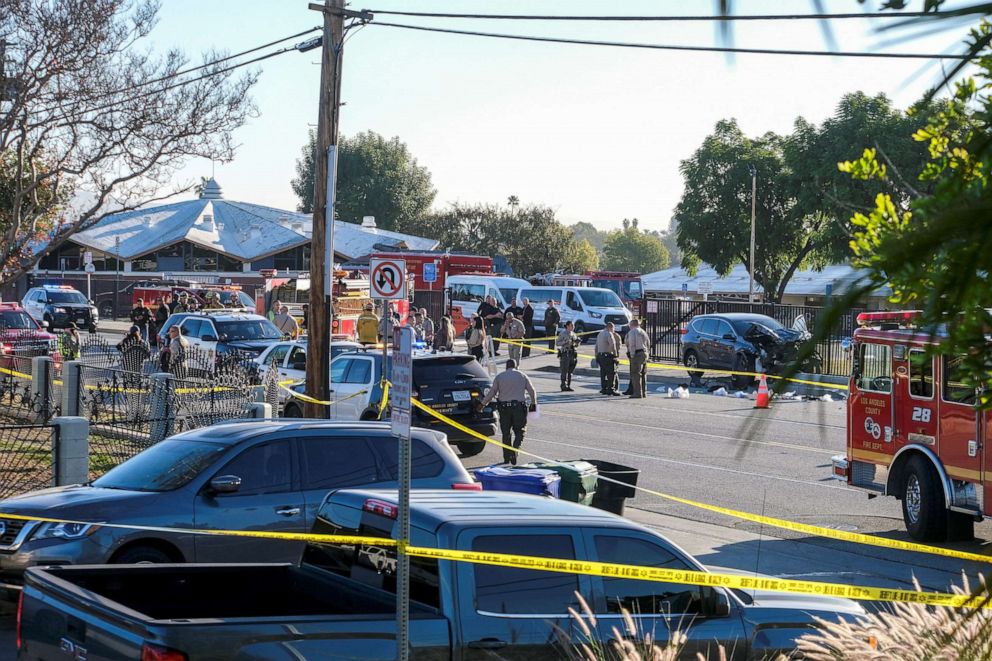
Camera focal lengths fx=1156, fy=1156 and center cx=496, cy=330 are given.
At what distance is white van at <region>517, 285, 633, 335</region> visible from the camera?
41250 millimetres

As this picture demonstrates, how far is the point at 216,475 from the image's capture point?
30.8 ft

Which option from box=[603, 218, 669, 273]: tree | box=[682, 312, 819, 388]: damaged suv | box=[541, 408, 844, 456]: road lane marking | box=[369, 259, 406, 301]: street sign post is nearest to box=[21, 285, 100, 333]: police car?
box=[682, 312, 819, 388]: damaged suv

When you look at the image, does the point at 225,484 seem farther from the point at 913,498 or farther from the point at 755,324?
the point at 755,324

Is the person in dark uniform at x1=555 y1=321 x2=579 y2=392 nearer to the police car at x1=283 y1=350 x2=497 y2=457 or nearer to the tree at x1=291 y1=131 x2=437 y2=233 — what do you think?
the police car at x1=283 y1=350 x2=497 y2=457

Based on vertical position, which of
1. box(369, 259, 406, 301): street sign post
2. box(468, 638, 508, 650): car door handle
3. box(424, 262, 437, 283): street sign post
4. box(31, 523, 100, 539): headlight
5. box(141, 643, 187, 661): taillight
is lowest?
box(31, 523, 100, 539): headlight

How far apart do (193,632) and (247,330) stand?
903 inches

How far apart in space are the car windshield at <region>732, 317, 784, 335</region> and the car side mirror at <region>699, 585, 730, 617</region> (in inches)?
942

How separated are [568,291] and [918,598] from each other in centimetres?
3668

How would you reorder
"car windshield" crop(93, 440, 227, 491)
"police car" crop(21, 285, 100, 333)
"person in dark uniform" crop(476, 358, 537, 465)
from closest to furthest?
"car windshield" crop(93, 440, 227, 491), "person in dark uniform" crop(476, 358, 537, 465), "police car" crop(21, 285, 100, 333)

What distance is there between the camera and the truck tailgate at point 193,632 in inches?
192

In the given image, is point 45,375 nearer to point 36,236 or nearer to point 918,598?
point 36,236

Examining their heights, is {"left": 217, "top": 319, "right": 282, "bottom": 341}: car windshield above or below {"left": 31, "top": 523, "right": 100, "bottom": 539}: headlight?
above

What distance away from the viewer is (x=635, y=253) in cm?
14838

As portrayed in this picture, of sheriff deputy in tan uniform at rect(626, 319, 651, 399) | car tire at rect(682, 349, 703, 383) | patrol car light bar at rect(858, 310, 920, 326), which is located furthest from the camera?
car tire at rect(682, 349, 703, 383)
